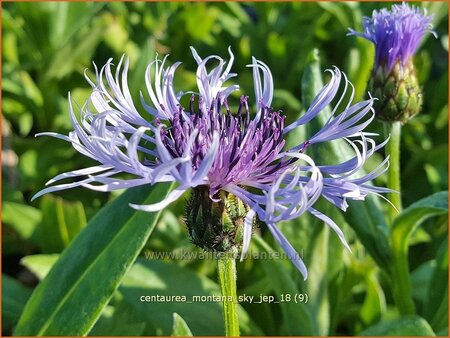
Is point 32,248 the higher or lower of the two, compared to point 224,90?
lower

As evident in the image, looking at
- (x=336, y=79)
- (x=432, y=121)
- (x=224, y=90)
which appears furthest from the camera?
(x=432, y=121)

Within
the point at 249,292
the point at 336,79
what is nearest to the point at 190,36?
the point at 249,292

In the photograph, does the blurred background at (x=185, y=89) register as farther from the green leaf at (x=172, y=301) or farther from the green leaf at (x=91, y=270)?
the green leaf at (x=91, y=270)

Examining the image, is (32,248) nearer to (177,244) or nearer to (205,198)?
(177,244)

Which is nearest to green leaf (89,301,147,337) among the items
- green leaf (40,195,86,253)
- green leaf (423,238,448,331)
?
green leaf (40,195,86,253)

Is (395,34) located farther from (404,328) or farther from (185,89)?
(185,89)

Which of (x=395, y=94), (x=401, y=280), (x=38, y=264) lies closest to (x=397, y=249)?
(x=401, y=280)
